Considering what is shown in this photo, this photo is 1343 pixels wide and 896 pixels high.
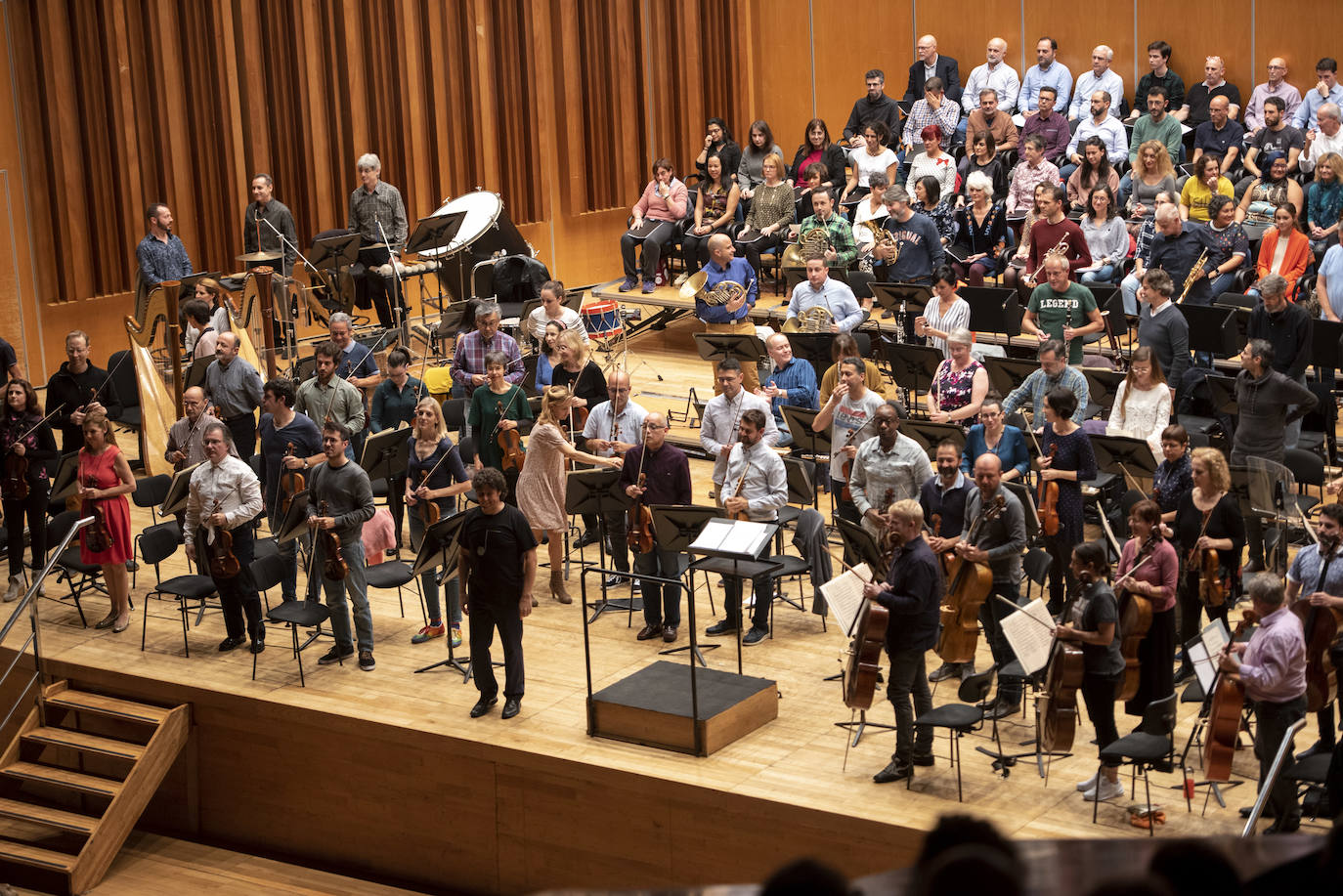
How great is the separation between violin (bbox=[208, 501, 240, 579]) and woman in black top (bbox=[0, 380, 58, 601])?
1918 mm

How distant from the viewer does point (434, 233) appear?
12797 mm

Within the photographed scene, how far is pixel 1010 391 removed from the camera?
31.9 feet

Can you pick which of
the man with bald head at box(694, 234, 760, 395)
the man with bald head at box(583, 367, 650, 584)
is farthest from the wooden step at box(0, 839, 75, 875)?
the man with bald head at box(694, 234, 760, 395)

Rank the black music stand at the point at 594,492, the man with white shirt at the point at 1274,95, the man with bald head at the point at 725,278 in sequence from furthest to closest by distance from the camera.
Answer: the man with white shirt at the point at 1274,95 < the man with bald head at the point at 725,278 < the black music stand at the point at 594,492

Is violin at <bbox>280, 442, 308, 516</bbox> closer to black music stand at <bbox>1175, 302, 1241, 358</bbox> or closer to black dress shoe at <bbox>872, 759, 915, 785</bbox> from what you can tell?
black dress shoe at <bbox>872, 759, 915, 785</bbox>

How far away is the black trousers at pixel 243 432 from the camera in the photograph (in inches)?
419

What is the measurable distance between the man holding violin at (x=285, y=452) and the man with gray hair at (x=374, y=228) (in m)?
4.47

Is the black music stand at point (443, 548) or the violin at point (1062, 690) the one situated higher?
the black music stand at point (443, 548)

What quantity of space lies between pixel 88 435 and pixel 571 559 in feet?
9.55

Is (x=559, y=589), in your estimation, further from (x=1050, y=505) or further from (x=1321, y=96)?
(x=1321, y=96)

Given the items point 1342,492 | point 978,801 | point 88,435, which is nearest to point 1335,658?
point 1342,492

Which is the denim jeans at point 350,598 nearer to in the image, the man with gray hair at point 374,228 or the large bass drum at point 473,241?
the large bass drum at point 473,241

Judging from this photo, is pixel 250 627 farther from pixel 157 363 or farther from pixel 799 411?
pixel 157 363

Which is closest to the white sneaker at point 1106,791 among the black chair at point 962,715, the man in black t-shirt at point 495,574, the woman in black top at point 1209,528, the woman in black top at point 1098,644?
the woman in black top at point 1098,644
